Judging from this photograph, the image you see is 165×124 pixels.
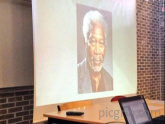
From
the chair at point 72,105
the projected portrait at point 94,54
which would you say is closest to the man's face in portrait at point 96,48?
the projected portrait at point 94,54

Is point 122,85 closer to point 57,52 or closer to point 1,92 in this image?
point 57,52

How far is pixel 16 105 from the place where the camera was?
2.68 metres

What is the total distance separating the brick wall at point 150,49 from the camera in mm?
4559

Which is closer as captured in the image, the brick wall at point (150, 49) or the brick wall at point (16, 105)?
the brick wall at point (16, 105)

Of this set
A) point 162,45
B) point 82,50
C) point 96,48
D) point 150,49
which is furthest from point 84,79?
point 162,45

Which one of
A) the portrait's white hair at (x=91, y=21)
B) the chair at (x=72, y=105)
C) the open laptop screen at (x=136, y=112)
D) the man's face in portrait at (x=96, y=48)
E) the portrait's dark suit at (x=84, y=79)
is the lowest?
the chair at (x=72, y=105)

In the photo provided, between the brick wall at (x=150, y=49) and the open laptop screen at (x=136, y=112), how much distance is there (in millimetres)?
2620

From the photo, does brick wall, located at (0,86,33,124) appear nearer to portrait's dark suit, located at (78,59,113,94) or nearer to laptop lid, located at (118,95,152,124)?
portrait's dark suit, located at (78,59,113,94)

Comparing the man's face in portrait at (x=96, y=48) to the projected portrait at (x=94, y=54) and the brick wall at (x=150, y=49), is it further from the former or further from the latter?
the brick wall at (x=150, y=49)

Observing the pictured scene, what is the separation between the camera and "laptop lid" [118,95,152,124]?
1731mm

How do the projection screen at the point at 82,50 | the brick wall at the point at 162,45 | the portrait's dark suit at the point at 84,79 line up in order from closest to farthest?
the projection screen at the point at 82,50 → the portrait's dark suit at the point at 84,79 → the brick wall at the point at 162,45

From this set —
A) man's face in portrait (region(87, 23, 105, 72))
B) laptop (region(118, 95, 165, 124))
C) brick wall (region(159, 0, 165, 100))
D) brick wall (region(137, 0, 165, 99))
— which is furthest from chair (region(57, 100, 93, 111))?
brick wall (region(159, 0, 165, 100))

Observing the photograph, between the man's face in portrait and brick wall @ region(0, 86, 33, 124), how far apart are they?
0.96 metres

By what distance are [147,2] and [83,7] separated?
2004 mm
